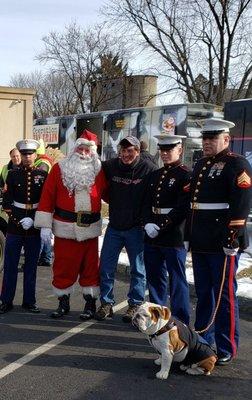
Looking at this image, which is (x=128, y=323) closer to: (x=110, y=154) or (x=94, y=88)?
(x=110, y=154)

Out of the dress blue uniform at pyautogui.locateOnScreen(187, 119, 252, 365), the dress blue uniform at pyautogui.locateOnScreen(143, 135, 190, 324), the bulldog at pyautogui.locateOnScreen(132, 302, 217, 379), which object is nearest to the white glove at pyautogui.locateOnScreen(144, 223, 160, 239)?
the dress blue uniform at pyautogui.locateOnScreen(143, 135, 190, 324)

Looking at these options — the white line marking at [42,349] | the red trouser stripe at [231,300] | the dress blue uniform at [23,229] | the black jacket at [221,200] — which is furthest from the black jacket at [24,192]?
the red trouser stripe at [231,300]

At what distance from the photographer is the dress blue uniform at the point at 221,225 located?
3.84m

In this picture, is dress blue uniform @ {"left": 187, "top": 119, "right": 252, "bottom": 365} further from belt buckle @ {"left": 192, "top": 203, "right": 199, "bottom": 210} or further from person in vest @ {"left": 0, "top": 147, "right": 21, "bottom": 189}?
person in vest @ {"left": 0, "top": 147, "right": 21, "bottom": 189}

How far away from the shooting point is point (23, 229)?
5191mm

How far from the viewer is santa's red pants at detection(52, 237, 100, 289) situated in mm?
5004

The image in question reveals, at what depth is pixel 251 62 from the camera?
71.2ft

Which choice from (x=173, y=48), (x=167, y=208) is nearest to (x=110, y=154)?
(x=173, y=48)

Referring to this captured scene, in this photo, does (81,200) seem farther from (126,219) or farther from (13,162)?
(13,162)

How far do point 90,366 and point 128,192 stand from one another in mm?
1679

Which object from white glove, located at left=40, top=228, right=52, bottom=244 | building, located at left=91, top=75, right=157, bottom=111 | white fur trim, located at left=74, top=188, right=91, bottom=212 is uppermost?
building, located at left=91, top=75, right=157, bottom=111

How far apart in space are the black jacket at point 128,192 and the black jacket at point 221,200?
2.77ft

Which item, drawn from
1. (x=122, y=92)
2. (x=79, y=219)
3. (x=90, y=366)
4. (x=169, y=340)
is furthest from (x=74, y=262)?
(x=122, y=92)

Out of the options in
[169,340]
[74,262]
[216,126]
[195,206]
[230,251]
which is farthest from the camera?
[74,262]
